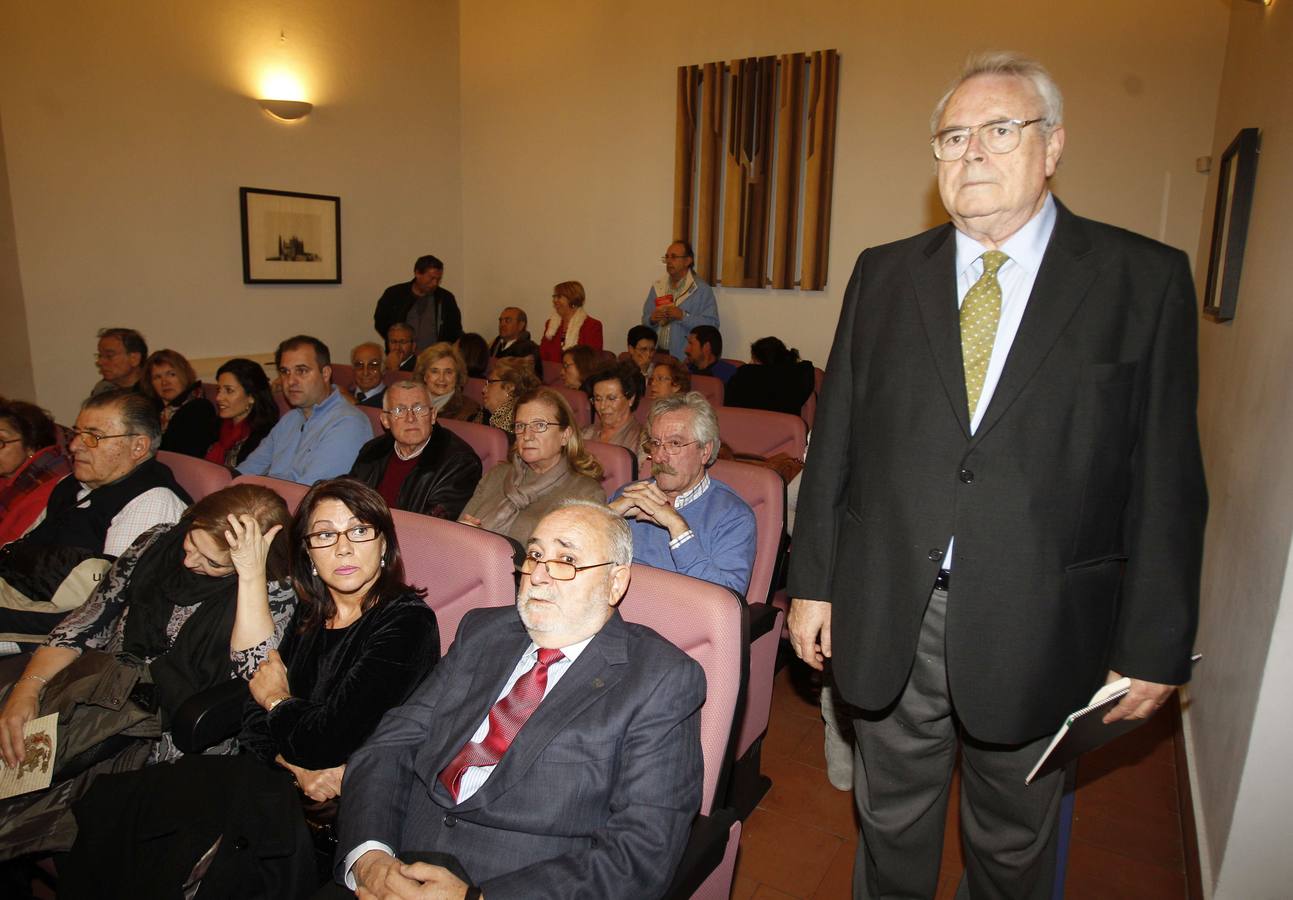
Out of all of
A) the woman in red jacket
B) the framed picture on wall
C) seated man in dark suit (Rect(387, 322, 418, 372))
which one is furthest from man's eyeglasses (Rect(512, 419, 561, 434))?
the framed picture on wall

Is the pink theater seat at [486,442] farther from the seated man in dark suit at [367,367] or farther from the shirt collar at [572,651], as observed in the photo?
the seated man in dark suit at [367,367]

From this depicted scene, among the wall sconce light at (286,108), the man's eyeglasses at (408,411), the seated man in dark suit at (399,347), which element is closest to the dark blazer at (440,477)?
the man's eyeglasses at (408,411)

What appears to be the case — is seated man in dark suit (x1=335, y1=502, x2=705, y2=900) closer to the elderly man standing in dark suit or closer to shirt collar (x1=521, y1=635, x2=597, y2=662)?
shirt collar (x1=521, y1=635, x2=597, y2=662)

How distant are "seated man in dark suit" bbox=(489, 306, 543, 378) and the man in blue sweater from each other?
356 cm

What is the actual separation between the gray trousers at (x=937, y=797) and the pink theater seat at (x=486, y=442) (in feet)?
6.76

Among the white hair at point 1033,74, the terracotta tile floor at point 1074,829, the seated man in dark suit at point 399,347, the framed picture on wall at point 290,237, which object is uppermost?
the framed picture on wall at point 290,237

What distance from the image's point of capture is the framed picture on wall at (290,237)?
22.4 ft

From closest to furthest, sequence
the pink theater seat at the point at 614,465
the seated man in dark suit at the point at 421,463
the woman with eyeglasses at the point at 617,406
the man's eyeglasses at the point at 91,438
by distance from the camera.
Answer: the man's eyeglasses at the point at 91,438 → the pink theater seat at the point at 614,465 → the seated man in dark suit at the point at 421,463 → the woman with eyeglasses at the point at 617,406

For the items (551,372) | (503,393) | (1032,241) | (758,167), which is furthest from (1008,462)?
(758,167)

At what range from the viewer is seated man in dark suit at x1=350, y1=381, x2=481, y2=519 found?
3156 millimetres

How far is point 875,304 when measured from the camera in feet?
4.75

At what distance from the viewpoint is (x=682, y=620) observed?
171cm

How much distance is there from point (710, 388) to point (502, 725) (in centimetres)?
351

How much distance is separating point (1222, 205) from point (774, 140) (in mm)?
3603
